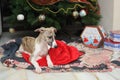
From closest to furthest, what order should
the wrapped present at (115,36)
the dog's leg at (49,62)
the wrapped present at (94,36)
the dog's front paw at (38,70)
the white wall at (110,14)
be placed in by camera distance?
the dog's front paw at (38,70) < the dog's leg at (49,62) < the wrapped present at (115,36) < the wrapped present at (94,36) < the white wall at (110,14)

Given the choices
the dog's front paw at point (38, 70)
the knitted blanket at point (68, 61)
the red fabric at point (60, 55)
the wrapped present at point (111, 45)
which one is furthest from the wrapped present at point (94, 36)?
the dog's front paw at point (38, 70)

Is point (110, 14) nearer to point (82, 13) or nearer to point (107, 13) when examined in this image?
point (107, 13)

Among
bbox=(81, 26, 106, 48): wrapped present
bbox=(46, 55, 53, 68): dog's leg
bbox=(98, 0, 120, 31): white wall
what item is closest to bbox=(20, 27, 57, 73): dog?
bbox=(46, 55, 53, 68): dog's leg

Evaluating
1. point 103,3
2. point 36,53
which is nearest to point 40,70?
point 36,53

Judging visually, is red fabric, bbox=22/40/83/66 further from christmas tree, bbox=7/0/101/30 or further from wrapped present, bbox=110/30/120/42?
christmas tree, bbox=7/0/101/30

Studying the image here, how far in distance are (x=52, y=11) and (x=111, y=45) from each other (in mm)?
740

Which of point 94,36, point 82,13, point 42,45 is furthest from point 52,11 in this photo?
point 42,45

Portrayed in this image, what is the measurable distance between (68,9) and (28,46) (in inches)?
28.0

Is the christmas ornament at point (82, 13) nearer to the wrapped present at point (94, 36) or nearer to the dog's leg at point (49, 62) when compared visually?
the wrapped present at point (94, 36)

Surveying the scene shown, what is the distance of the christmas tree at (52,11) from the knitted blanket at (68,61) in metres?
0.49

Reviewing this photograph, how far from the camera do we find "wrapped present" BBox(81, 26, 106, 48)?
2.49 metres

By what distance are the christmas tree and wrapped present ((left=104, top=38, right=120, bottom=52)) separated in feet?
1.26

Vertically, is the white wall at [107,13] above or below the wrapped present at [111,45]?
above

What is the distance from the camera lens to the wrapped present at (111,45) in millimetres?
2388
